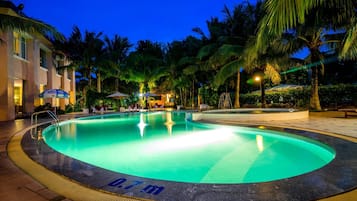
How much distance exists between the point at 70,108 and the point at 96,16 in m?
130

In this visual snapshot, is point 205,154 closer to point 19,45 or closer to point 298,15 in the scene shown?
point 298,15

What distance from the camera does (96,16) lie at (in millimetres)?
136500

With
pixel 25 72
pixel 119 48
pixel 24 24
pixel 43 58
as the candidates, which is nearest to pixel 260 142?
pixel 24 24

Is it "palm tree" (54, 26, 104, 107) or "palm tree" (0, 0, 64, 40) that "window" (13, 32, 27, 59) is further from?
"palm tree" (0, 0, 64, 40)

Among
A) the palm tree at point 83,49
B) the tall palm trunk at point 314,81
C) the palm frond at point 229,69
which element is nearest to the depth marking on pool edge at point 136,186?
the tall palm trunk at point 314,81

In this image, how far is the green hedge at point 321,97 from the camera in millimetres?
16609

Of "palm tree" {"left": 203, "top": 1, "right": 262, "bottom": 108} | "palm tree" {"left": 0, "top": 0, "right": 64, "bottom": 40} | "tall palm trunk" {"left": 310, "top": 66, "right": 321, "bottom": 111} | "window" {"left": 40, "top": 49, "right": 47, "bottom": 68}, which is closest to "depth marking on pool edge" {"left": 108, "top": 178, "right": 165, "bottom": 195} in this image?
"palm tree" {"left": 0, "top": 0, "right": 64, "bottom": 40}

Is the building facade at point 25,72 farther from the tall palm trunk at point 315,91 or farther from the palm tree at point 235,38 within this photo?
the tall palm trunk at point 315,91

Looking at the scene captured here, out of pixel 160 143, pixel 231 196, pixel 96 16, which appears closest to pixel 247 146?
pixel 160 143

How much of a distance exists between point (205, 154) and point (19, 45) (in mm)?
15510

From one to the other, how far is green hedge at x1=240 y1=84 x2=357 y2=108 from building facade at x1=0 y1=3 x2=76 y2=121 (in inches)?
686

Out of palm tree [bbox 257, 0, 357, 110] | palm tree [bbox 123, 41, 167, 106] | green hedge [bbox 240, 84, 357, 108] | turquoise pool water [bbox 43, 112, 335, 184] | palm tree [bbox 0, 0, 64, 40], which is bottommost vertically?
turquoise pool water [bbox 43, 112, 335, 184]

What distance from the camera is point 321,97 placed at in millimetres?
17531

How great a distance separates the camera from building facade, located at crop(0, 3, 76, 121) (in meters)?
13.0
